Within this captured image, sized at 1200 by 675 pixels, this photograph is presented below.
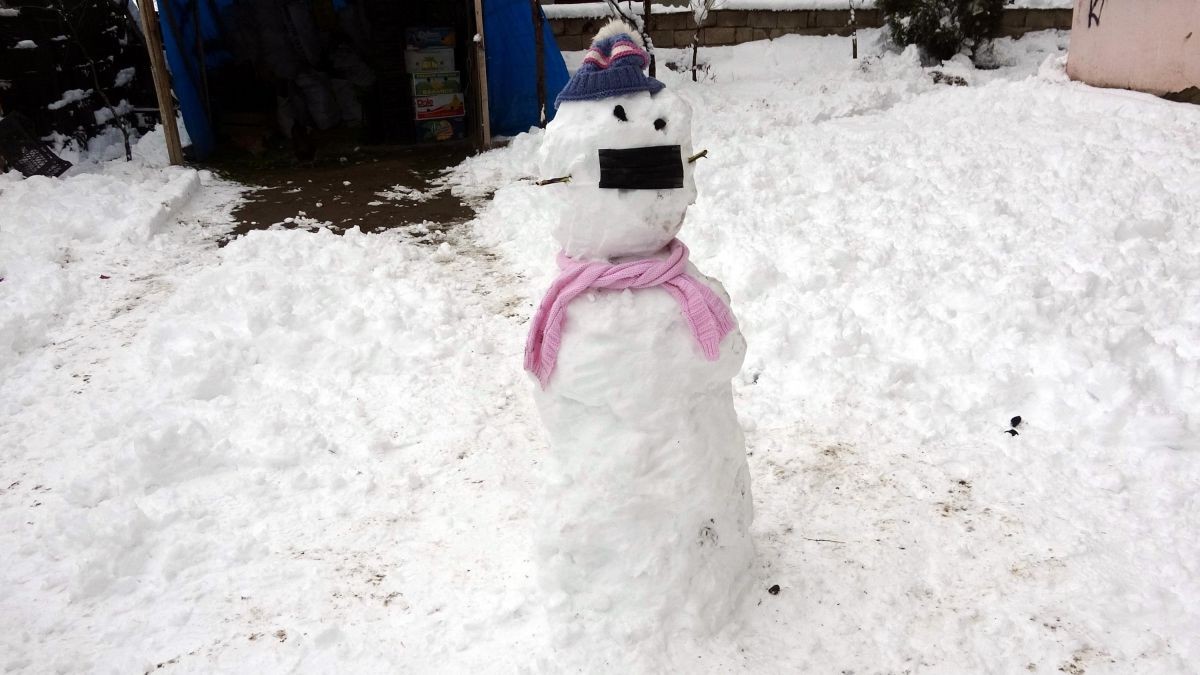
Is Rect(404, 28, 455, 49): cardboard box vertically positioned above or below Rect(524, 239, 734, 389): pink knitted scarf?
above

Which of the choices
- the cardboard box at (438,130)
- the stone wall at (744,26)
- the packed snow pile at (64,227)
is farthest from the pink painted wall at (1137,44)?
the packed snow pile at (64,227)

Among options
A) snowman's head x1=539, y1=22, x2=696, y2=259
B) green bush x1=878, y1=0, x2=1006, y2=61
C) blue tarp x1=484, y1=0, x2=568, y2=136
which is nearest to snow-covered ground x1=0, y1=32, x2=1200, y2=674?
snowman's head x1=539, y1=22, x2=696, y2=259

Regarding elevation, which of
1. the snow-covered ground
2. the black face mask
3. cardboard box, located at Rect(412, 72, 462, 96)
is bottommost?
the snow-covered ground

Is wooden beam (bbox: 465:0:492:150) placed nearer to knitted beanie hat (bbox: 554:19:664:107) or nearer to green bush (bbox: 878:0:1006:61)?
green bush (bbox: 878:0:1006:61)

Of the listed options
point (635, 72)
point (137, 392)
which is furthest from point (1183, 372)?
point (137, 392)

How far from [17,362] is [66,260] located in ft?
5.73

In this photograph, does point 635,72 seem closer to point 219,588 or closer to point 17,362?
point 219,588

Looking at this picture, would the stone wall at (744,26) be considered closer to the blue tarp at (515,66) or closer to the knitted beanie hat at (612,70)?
the blue tarp at (515,66)

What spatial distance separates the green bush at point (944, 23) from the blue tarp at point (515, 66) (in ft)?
16.4

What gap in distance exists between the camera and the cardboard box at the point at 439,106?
34.1 ft

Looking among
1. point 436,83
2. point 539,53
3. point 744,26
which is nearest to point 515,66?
point 539,53

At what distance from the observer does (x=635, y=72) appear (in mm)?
2256

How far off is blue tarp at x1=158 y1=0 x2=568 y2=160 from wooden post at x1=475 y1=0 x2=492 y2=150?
295 millimetres

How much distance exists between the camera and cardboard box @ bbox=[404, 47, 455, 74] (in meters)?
10.2
